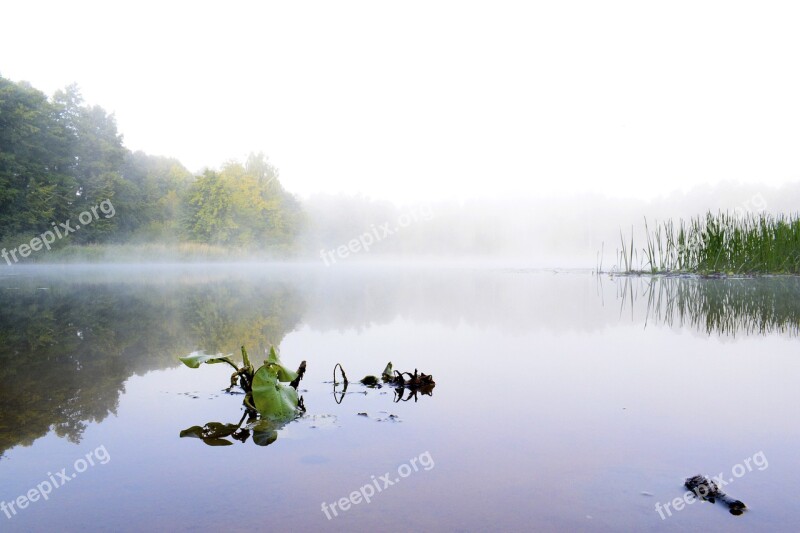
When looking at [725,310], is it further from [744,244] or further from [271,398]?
[744,244]

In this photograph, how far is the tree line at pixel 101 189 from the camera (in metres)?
38.5

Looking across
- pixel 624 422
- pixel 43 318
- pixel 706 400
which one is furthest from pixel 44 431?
pixel 43 318

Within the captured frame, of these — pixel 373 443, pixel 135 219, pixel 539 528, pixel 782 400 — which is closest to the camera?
pixel 539 528

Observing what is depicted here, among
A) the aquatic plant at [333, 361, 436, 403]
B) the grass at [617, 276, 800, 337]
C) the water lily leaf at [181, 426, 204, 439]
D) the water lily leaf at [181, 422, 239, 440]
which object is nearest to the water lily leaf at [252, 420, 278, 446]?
the water lily leaf at [181, 422, 239, 440]

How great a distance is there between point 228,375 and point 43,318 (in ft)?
16.0

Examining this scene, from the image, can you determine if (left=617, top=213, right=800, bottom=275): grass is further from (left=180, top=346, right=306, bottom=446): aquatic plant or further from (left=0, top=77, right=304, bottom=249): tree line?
(left=0, top=77, right=304, bottom=249): tree line

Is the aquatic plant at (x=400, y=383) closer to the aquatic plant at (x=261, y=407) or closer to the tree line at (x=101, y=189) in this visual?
the aquatic plant at (x=261, y=407)

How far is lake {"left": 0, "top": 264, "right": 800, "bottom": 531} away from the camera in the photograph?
1865 millimetres

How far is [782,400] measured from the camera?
128 inches

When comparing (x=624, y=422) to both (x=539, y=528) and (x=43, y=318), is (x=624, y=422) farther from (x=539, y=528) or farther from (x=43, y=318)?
(x=43, y=318)

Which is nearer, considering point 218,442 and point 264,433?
point 218,442

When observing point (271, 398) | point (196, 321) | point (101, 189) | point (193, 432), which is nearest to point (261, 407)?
point (271, 398)

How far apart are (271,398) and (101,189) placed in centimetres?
4741

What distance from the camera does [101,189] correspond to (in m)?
43.5
